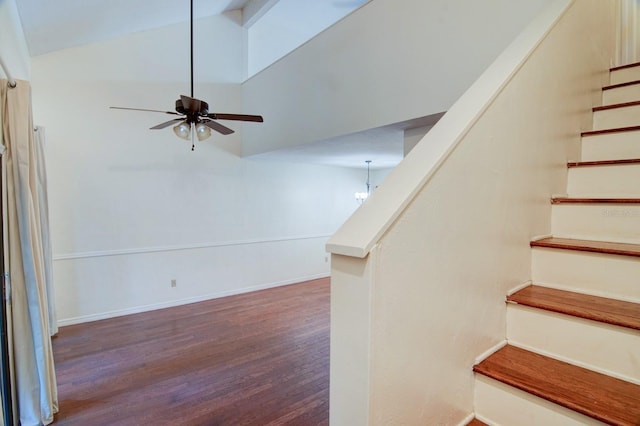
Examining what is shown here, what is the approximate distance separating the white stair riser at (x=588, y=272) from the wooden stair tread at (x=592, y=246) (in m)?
0.03

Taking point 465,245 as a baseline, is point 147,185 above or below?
above

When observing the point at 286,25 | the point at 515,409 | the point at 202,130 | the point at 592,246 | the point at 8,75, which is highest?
the point at 286,25

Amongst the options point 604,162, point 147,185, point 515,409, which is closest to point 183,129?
point 147,185

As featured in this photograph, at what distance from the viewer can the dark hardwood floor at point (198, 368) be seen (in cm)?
233

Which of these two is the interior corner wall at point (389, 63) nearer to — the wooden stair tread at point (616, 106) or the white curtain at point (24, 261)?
the wooden stair tread at point (616, 106)

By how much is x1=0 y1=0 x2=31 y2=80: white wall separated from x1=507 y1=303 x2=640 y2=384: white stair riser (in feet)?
10.4

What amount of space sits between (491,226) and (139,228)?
4364 millimetres

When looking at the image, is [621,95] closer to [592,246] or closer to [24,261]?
[592,246]

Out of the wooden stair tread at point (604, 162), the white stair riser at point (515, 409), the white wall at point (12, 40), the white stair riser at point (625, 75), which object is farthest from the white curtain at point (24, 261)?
the white stair riser at point (625, 75)

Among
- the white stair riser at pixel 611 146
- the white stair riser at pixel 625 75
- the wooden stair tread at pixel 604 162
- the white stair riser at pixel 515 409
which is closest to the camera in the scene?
the white stair riser at pixel 515 409

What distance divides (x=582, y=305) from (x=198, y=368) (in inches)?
118

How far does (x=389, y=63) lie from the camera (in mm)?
2596

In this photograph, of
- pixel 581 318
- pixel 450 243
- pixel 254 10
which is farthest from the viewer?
pixel 254 10

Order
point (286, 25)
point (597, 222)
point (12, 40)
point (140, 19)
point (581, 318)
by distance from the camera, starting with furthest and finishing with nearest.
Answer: point (286, 25)
point (140, 19)
point (12, 40)
point (597, 222)
point (581, 318)
